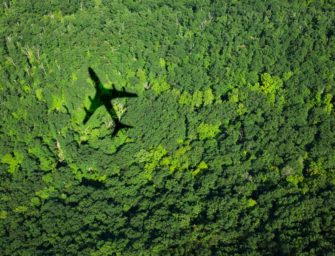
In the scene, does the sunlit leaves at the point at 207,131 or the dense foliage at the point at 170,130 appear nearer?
the dense foliage at the point at 170,130

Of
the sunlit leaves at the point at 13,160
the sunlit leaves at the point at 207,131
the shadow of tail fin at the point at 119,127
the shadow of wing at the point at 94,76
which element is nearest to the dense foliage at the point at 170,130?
the sunlit leaves at the point at 13,160

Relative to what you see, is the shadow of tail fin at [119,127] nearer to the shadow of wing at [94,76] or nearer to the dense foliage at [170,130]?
Result: the dense foliage at [170,130]

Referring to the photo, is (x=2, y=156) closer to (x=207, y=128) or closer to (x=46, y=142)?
(x=46, y=142)

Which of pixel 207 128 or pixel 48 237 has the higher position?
pixel 207 128

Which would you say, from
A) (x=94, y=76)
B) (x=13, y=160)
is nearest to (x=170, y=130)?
(x=94, y=76)

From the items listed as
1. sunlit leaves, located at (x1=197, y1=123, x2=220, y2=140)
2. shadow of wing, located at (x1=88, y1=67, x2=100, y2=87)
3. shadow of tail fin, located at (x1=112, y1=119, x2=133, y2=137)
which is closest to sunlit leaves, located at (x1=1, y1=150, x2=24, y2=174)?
shadow of tail fin, located at (x1=112, y1=119, x2=133, y2=137)

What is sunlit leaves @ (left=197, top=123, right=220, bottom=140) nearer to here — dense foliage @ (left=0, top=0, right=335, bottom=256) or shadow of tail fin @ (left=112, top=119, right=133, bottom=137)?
dense foliage @ (left=0, top=0, right=335, bottom=256)

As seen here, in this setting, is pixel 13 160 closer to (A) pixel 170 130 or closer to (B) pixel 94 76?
(B) pixel 94 76

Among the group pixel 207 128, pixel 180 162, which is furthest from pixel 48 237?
pixel 207 128
